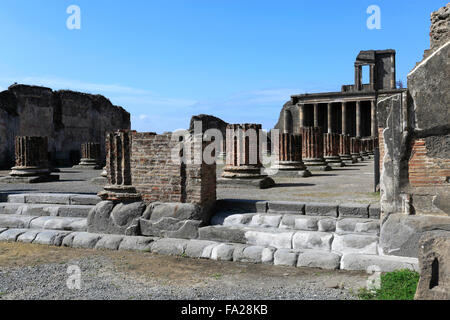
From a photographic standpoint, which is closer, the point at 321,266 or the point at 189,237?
the point at 321,266

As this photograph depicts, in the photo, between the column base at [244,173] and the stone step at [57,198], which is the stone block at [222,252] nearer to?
the stone step at [57,198]

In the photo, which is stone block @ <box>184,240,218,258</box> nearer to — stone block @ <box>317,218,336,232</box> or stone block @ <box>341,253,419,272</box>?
stone block @ <box>317,218,336,232</box>

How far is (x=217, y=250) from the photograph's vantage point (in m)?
4.95

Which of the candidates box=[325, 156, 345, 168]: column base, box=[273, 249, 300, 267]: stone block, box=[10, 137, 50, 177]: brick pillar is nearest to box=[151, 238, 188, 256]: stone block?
box=[273, 249, 300, 267]: stone block

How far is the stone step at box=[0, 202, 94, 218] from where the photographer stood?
21.4 ft

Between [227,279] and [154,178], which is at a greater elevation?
[154,178]

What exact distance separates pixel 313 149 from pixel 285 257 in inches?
394

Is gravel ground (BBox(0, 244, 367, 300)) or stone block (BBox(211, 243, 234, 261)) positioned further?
stone block (BBox(211, 243, 234, 261))

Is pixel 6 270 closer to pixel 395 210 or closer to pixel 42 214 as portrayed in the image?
pixel 42 214

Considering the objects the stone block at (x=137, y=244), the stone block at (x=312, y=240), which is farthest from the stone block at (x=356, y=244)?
the stone block at (x=137, y=244)

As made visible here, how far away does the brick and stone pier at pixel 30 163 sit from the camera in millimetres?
11492
